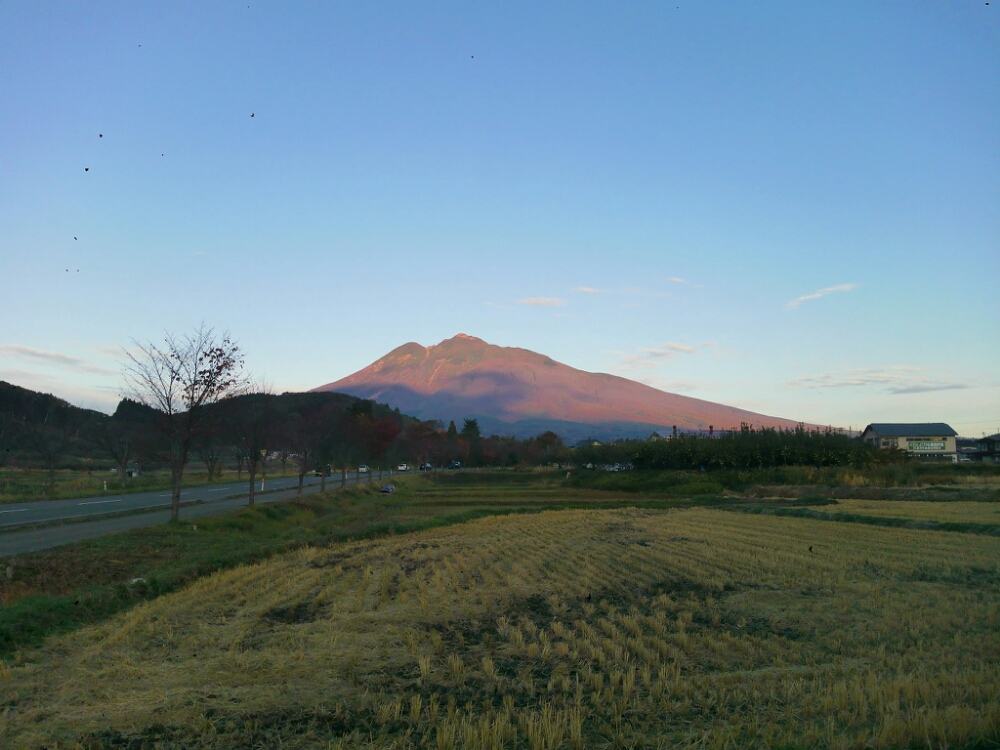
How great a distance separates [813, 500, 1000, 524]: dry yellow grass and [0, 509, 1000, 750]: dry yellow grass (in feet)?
41.6

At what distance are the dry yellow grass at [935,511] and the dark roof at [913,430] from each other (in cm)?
8028

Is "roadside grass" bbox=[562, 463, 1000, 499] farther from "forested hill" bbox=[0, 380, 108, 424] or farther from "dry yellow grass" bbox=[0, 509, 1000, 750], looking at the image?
"forested hill" bbox=[0, 380, 108, 424]

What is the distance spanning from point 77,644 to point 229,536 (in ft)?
44.0

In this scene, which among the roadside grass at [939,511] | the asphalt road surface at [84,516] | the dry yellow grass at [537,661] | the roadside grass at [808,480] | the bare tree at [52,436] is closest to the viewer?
the dry yellow grass at [537,661]

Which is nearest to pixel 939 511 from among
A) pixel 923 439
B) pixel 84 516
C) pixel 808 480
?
pixel 808 480

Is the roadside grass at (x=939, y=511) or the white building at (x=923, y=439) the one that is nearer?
the roadside grass at (x=939, y=511)

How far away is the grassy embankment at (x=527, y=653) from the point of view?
607 cm

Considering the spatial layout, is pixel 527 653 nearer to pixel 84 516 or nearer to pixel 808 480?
pixel 84 516

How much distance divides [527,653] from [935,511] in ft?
89.0

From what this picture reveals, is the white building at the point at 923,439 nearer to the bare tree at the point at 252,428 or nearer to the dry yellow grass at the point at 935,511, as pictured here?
the dry yellow grass at the point at 935,511

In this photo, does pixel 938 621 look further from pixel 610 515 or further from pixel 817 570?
pixel 610 515

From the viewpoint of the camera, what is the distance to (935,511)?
96.1 feet

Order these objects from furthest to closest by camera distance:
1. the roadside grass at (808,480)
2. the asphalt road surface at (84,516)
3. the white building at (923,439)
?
the white building at (923,439)
the roadside grass at (808,480)
the asphalt road surface at (84,516)

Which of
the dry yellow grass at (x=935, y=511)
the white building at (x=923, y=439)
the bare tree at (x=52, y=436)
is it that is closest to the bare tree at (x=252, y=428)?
the bare tree at (x=52, y=436)
